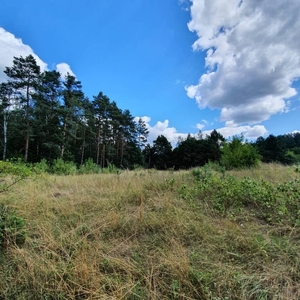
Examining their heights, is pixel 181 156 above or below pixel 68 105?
below

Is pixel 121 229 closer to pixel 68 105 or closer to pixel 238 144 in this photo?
pixel 238 144

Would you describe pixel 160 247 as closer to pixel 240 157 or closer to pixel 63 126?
pixel 240 157

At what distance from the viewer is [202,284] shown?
4.76ft

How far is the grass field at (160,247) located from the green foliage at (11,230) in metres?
0.04

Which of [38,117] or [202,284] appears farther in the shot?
[38,117]

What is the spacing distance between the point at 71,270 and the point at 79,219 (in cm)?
102

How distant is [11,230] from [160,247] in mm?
1745

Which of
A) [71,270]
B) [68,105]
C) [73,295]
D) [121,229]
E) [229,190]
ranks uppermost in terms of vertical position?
[68,105]

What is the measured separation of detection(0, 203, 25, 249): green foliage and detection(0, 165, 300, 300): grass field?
0.04m

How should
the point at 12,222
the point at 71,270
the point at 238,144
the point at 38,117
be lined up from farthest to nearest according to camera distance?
the point at 38,117 → the point at 238,144 → the point at 12,222 → the point at 71,270

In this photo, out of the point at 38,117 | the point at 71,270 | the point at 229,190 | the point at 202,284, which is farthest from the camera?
the point at 38,117

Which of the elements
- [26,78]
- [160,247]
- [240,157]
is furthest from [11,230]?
[26,78]

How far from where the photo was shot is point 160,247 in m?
1.97

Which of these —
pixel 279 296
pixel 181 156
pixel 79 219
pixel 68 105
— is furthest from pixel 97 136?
pixel 279 296
